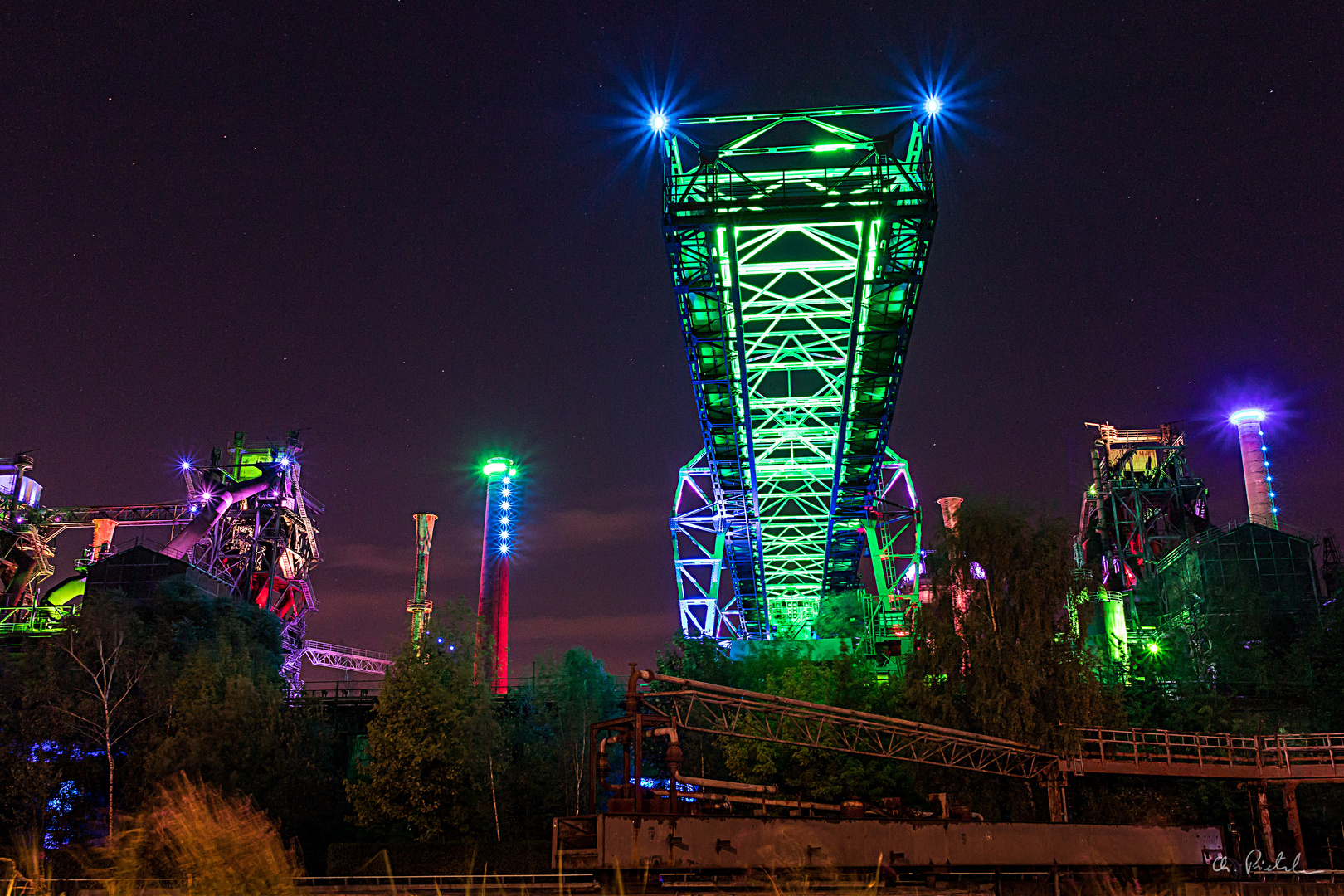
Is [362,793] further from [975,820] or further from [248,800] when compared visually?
[975,820]

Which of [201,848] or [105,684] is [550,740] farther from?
[201,848]

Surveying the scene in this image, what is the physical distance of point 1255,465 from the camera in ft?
254

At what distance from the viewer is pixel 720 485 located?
39.1 metres

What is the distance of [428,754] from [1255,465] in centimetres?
6649

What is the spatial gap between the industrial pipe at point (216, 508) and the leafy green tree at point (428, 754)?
121 feet

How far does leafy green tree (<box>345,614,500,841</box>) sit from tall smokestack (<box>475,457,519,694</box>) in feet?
51.8

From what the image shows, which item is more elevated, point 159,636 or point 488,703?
point 159,636

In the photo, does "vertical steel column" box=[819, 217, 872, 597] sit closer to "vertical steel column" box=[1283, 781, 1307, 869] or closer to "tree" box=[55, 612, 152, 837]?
"vertical steel column" box=[1283, 781, 1307, 869]

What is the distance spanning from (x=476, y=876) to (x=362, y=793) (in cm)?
700

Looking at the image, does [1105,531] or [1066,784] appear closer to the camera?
[1066,784]

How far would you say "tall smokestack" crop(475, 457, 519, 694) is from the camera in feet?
186

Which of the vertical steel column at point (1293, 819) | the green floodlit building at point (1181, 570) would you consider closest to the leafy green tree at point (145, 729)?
the green floodlit building at point (1181, 570)

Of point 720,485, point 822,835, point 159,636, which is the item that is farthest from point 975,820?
point 159,636

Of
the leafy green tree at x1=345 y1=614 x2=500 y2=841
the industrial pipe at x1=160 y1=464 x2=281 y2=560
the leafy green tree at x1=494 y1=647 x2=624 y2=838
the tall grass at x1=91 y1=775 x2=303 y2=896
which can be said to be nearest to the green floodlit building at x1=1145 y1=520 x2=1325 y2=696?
the leafy green tree at x1=494 y1=647 x2=624 y2=838
